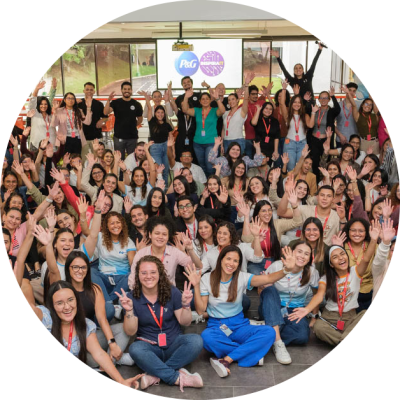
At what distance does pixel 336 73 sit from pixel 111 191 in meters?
5.30

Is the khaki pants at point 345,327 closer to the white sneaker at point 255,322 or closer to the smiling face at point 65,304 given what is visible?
the white sneaker at point 255,322

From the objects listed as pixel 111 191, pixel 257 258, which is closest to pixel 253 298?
pixel 257 258

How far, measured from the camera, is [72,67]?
34.3 ft

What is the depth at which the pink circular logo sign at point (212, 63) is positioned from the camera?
29.3 ft

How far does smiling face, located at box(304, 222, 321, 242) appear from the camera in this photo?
495cm

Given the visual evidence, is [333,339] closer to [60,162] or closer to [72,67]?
[60,162]

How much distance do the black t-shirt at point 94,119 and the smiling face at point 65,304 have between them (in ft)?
14.5

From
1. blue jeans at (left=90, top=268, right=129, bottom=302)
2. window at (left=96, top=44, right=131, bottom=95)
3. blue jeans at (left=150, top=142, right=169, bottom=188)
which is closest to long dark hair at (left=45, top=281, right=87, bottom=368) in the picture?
blue jeans at (left=90, top=268, right=129, bottom=302)

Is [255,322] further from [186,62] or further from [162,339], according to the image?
[186,62]

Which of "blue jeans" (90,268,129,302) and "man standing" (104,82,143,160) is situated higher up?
"man standing" (104,82,143,160)

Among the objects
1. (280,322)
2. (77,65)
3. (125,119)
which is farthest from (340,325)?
(77,65)

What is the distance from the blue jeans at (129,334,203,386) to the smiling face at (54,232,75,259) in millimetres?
1000

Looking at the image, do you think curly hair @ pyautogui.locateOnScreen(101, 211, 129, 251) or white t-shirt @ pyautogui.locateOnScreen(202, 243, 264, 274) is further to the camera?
curly hair @ pyautogui.locateOnScreen(101, 211, 129, 251)

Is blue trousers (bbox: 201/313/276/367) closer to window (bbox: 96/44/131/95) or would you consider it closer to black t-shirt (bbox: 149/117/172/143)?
black t-shirt (bbox: 149/117/172/143)
